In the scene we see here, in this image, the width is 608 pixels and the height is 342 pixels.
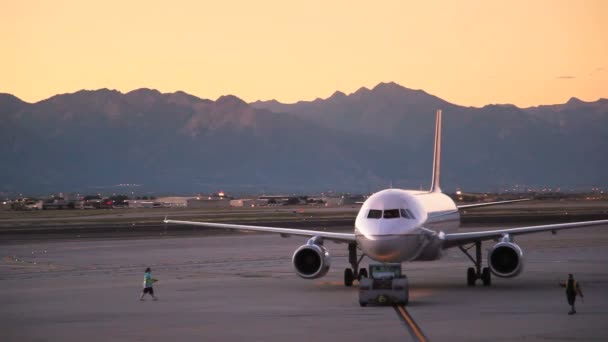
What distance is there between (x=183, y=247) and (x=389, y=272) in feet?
112

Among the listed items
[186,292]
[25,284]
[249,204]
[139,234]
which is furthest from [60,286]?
[249,204]

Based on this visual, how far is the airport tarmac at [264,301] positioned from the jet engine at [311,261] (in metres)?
0.60

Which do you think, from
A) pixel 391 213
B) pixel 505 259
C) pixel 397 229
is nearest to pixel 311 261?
pixel 391 213

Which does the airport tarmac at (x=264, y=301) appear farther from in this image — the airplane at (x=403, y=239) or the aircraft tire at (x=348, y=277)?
the airplane at (x=403, y=239)

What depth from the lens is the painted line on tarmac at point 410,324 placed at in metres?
27.2

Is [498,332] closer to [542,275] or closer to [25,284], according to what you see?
[542,275]

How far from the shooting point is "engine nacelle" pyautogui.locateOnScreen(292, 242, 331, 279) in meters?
40.4

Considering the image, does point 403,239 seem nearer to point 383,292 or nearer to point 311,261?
point 383,292

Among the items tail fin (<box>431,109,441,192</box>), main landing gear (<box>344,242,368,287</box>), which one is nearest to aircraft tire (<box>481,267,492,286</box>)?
main landing gear (<box>344,242,368,287</box>)

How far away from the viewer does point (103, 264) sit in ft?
180

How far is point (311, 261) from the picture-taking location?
1610 inches

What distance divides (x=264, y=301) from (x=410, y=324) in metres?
7.89

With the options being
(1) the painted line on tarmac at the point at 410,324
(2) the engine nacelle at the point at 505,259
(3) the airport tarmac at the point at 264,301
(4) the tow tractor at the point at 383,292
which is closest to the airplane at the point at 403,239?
(2) the engine nacelle at the point at 505,259

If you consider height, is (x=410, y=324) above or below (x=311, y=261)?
below
